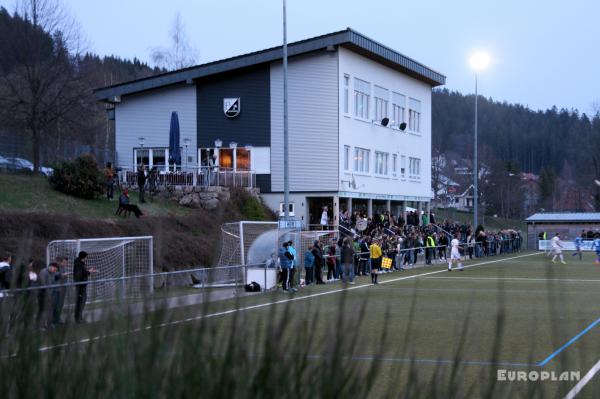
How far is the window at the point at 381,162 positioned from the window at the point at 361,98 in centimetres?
305

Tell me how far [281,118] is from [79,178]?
17.1 m

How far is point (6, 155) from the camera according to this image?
134 ft

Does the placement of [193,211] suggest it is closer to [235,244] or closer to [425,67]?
[235,244]

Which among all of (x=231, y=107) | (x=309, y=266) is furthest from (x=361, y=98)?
(x=309, y=266)

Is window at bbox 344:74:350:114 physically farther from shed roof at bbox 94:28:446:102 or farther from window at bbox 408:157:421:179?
window at bbox 408:157:421:179

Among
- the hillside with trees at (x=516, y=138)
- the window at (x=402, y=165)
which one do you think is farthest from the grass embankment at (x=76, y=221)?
the hillside with trees at (x=516, y=138)

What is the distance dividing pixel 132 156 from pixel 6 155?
11.8m

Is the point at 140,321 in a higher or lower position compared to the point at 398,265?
higher

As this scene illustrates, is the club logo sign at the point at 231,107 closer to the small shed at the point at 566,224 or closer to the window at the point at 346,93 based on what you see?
the window at the point at 346,93

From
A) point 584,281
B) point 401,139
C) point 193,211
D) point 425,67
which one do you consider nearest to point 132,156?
point 193,211

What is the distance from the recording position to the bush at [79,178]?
3262cm

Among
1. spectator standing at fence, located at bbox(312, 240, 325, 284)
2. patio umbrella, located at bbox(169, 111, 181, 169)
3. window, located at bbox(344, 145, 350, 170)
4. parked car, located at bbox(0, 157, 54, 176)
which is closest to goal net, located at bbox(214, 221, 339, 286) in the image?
spectator standing at fence, located at bbox(312, 240, 325, 284)

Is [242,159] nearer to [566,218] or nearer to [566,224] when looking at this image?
[566,218]

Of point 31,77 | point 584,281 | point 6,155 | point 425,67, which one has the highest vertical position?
point 425,67
